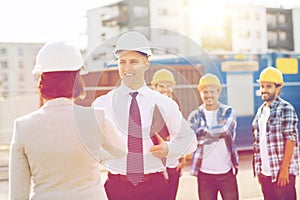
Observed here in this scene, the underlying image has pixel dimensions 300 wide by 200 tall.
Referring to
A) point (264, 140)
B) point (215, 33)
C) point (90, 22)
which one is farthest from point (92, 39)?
point (264, 140)

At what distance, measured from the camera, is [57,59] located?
7.89ft

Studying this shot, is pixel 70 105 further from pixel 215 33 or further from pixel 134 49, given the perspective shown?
pixel 215 33

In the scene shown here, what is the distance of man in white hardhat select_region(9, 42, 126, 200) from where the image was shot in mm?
2391

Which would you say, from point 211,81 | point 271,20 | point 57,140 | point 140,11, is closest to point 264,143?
point 211,81

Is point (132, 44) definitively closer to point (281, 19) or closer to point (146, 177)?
point (146, 177)

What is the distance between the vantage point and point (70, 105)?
2.45m

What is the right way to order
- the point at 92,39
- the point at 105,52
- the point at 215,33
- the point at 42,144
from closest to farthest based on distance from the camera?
the point at 42,144 → the point at 105,52 → the point at 92,39 → the point at 215,33

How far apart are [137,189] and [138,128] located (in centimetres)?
43

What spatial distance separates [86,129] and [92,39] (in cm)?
4675

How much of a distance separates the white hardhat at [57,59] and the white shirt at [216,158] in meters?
2.53

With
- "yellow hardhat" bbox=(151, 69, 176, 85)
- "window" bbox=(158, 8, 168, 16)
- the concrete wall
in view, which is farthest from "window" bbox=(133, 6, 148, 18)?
"yellow hardhat" bbox=(151, 69, 176, 85)

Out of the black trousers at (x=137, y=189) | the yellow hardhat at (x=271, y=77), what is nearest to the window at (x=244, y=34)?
the yellow hardhat at (x=271, y=77)

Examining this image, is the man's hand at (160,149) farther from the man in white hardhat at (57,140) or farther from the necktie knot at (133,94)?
the man in white hardhat at (57,140)

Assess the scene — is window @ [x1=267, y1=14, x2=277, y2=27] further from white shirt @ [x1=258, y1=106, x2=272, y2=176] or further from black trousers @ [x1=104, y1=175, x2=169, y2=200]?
black trousers @ [x1=104, y1=175, x2=169, y2=200]
